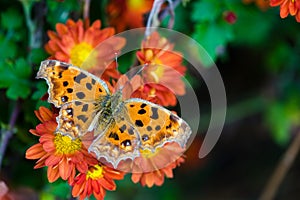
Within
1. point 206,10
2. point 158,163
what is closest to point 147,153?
point 158,163

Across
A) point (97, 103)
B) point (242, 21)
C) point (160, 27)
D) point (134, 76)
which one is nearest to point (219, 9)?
point (160, 27)

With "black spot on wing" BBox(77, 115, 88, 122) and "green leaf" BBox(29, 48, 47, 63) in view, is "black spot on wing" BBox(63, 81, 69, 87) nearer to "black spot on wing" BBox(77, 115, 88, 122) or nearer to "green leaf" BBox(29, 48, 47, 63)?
"black spot on wing" BBox(77, 115, 88, 122)

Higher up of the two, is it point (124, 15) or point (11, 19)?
point (124, 15)

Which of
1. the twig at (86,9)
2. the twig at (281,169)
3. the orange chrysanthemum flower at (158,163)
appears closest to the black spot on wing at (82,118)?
the orange chrysanthemum flower at (158,163)

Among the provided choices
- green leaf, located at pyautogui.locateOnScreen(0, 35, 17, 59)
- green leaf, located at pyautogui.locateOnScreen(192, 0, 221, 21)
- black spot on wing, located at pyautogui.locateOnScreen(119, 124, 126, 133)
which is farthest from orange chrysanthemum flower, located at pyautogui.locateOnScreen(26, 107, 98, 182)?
green leaf, located at pyautogui.locateOnScreen(192, 0, 221, 21)

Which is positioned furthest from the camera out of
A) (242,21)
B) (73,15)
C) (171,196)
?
(171,196)

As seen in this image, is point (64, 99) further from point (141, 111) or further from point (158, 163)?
point (158, 163)

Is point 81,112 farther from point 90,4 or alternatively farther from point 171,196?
point 171,196
